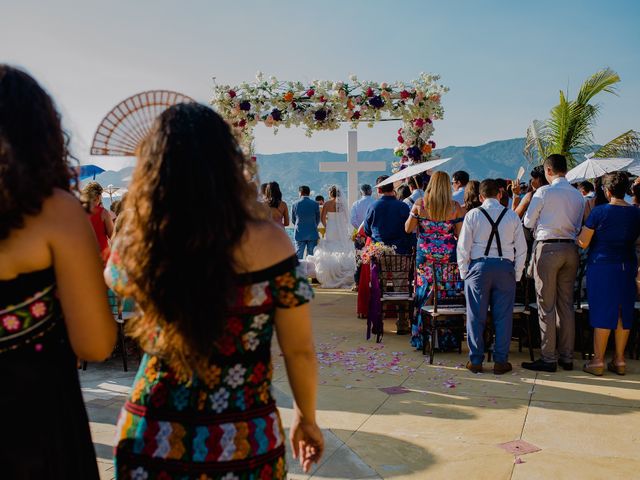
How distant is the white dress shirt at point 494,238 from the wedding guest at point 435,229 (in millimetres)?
989

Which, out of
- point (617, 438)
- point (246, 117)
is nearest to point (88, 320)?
point (617, 438)

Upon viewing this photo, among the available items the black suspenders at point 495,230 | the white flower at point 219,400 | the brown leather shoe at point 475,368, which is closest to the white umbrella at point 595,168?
the black suspenders at point 495,230

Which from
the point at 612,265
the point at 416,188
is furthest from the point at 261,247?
the point at 416,188

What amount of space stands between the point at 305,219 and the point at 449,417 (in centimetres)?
821

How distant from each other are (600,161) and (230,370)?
357 inches

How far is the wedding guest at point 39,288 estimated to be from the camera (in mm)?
1689

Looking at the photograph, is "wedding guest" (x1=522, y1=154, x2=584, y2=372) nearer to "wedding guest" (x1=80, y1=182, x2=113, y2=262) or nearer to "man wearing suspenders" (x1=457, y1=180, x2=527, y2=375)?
"man wearing suspenders" (x1=457, y1=180, x2=527, y2=375)

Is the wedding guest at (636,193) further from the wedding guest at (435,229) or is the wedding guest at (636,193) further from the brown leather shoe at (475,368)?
the brown leather shoe at (475,368)

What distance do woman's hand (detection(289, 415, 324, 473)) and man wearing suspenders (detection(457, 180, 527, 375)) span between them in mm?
4431

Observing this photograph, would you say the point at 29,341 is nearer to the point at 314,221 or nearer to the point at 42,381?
the point at 42,381

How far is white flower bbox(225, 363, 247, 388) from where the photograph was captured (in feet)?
6.01

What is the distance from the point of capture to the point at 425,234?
24.2 feet

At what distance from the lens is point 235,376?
1835mm

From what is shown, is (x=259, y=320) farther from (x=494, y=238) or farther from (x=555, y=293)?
(x=555, y=293)
